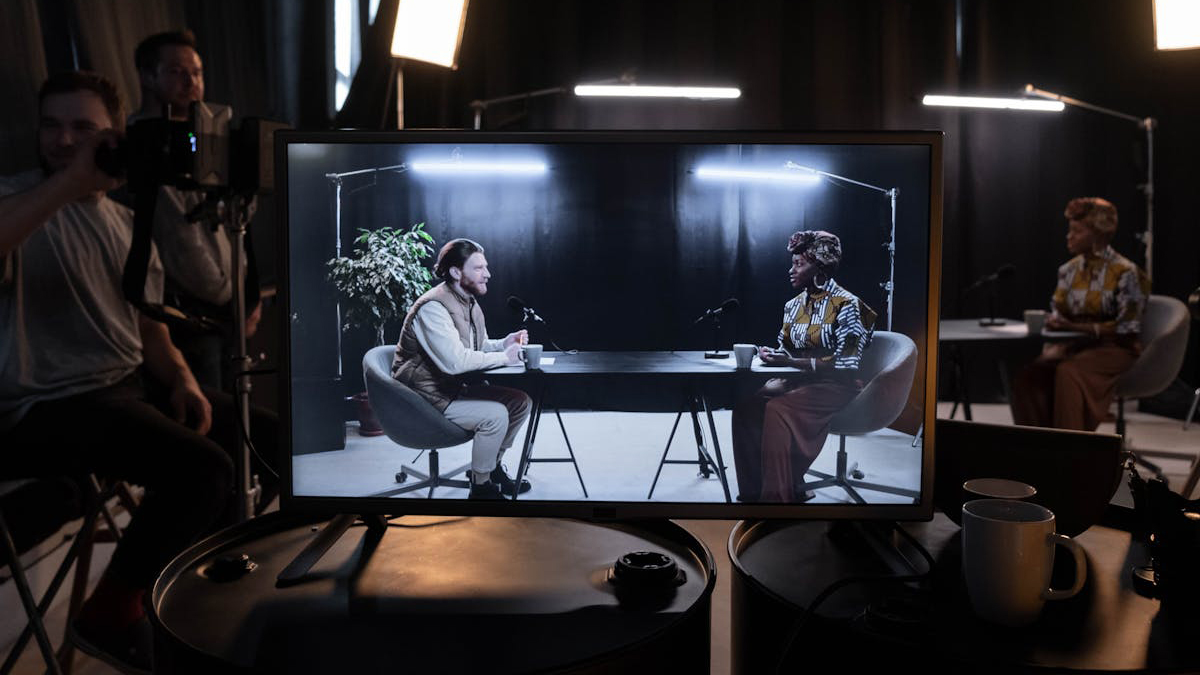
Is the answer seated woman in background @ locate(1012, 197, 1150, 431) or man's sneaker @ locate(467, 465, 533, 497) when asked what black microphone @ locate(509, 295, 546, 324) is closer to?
man's sneaker @ locate(467, 465, 533, 497)

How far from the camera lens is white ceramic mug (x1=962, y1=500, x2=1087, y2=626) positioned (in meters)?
Result: 0.82

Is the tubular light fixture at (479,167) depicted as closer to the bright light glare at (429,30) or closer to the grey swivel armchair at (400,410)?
the grey swivel armchair at (400,410)

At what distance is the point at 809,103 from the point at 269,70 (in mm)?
3376

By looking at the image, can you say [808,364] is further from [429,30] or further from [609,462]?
[429,30]

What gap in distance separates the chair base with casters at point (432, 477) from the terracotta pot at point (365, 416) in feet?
0.16

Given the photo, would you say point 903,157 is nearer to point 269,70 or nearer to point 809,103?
point 269,70

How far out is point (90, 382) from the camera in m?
1.82

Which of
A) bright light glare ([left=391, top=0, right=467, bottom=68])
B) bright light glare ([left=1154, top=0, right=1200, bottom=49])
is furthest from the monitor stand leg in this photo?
bright light glare ([left=1154, top=0, right=1200, bottom=49])

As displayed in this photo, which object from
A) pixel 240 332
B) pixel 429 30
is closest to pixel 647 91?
pixel 429 30

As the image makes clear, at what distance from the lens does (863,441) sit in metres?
0.95

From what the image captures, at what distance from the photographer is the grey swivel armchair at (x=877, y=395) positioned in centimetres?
95

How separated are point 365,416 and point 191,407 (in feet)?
4.05

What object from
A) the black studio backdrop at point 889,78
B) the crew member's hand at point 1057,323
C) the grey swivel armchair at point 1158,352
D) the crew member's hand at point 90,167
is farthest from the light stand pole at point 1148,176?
the crew member's hand at point 90,167

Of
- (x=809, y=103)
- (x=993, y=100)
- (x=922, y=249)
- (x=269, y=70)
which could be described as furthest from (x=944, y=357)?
(x=922, y=249)
